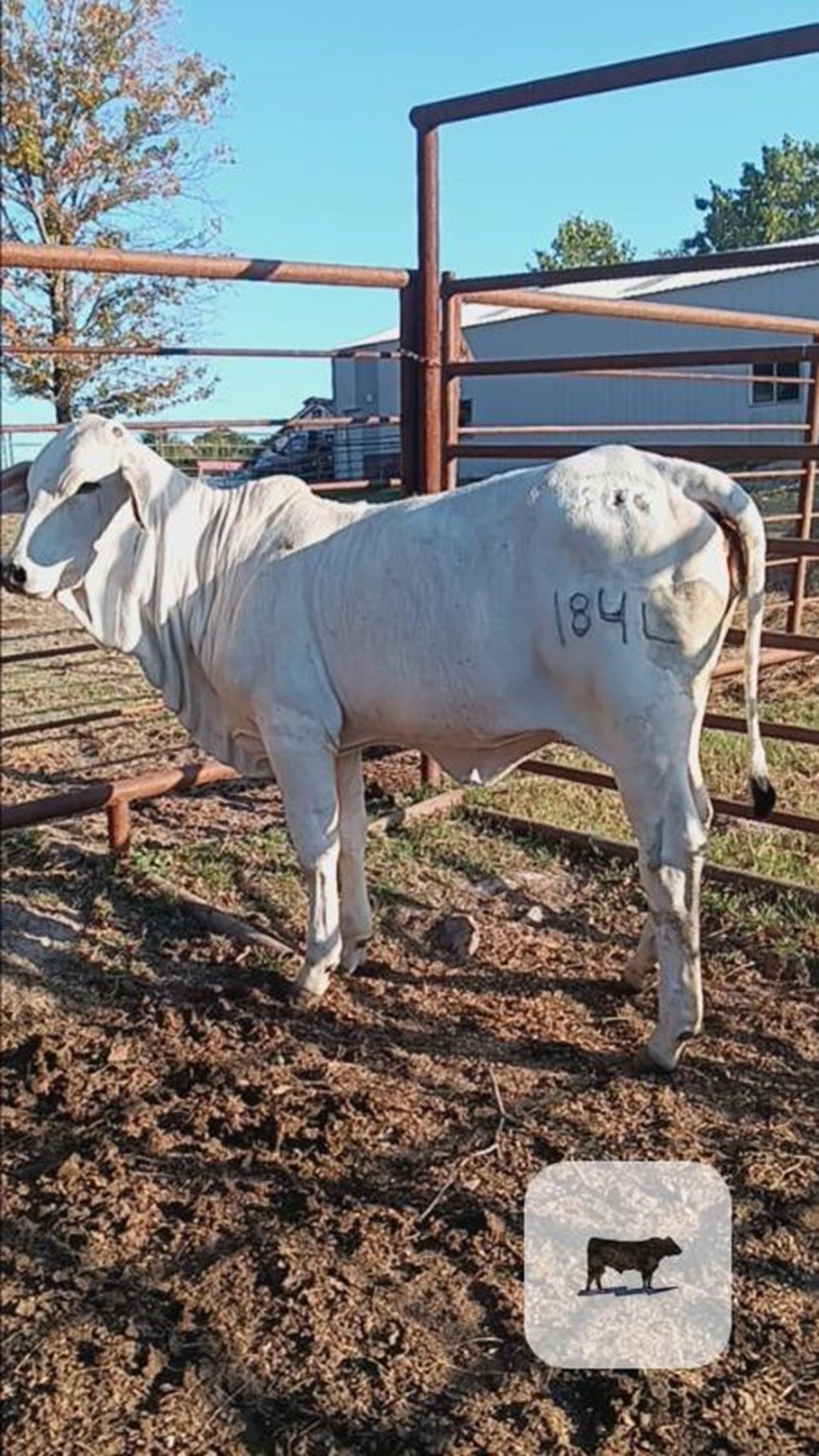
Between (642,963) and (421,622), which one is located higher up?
(421,622)

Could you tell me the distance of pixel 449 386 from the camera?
4457mm

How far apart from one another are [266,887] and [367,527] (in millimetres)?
1436

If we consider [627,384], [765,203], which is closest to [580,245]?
[765,203]

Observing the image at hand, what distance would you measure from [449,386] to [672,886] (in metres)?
2.24

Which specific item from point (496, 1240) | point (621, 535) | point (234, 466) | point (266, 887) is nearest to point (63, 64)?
point (234, 466)

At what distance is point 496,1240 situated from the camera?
7.89 ft

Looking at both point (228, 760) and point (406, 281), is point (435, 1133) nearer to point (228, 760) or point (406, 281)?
point (228, 760)

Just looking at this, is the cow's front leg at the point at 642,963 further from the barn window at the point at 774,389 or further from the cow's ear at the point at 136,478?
the barn window at the point at 774,389

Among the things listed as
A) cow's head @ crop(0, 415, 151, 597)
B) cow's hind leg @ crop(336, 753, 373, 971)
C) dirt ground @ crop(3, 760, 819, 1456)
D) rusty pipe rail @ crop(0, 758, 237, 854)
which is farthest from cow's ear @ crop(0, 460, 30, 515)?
dirt ground @ crop(3, 760, 819, 1456)

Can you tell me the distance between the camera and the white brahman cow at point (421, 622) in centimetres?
277

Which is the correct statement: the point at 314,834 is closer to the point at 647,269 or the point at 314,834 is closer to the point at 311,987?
the point at 311,987

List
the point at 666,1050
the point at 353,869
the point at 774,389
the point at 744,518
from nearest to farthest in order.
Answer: the point at 744,518 < the point at 666,1050 < the point at 353,869 < the point at 774,389

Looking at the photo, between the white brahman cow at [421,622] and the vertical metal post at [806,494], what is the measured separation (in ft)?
11.5

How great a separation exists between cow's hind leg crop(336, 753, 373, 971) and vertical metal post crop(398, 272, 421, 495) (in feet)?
4.44
